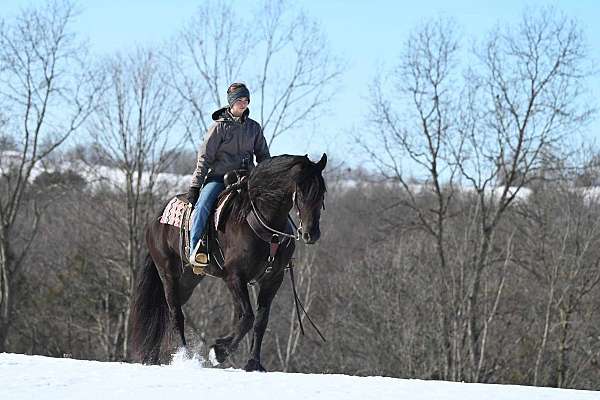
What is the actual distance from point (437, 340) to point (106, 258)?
11708 millimetres

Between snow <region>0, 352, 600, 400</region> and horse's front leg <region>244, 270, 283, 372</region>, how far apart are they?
91 cm

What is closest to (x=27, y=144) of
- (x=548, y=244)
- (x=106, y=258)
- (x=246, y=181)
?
(x=106, y=258)

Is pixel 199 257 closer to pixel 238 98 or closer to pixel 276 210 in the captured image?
pixel 276 210

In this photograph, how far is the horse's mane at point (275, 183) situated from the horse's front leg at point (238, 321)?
613mm

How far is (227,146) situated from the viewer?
31.7 feet

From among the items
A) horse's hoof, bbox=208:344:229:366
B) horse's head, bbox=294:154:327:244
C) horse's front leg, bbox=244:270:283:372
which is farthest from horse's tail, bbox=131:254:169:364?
horse's head, bbox=294:154:327:244

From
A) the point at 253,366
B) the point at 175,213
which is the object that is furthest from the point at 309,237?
the point at 175,213

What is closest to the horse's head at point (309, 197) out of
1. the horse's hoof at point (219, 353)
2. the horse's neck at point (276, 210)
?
the horse's neck at point (276, 210)

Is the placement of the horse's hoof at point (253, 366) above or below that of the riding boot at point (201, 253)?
below

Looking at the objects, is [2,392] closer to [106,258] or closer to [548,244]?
[106,258]

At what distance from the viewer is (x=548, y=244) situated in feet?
111

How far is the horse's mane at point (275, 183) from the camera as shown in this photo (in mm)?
8297

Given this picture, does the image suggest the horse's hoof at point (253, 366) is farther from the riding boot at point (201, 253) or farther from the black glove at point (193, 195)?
the black glove at point (193, 195)

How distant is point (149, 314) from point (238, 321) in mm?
2296
